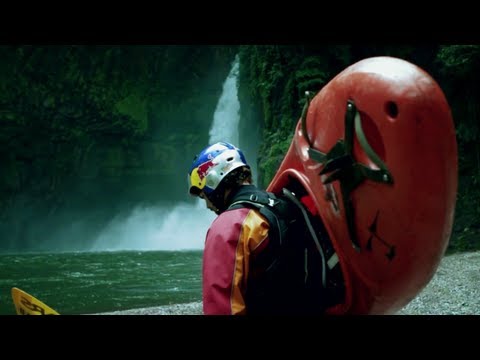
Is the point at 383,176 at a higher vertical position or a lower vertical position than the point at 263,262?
higher

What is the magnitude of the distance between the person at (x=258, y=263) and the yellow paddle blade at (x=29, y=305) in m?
1.19

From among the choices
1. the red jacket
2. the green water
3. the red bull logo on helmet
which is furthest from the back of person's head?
the green water

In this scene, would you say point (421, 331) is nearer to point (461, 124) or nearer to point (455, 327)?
point (455, 327)

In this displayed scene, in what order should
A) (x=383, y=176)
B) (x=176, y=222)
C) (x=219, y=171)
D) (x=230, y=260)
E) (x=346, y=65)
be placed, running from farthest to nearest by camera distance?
(x=176, y=222), (x=346, y=65), (x=219, y=171), (x=230, y=260), (x=383, y=176)

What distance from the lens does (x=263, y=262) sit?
5.80ft

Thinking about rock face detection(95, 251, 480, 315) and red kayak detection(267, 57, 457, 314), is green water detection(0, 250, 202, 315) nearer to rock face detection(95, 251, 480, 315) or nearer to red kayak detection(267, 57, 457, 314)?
rock face detection(95, 251, 480, 315)

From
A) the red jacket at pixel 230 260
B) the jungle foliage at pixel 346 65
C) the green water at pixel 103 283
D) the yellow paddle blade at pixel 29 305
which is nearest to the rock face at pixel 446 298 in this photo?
the green water at pixel 103 283

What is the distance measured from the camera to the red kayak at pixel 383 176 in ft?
4.00

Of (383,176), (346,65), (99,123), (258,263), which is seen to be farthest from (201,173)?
(99,123)

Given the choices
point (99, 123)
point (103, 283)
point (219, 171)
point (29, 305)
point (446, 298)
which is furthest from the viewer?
point (99, 123)

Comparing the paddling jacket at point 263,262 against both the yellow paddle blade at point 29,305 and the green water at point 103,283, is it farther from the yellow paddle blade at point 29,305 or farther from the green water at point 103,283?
the green water at point 103,283

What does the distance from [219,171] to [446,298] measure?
596cm

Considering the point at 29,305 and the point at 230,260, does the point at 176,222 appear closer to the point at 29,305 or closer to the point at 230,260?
the point at 29,305

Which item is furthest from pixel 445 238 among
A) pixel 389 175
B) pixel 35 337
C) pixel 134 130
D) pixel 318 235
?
pixel 134 130
